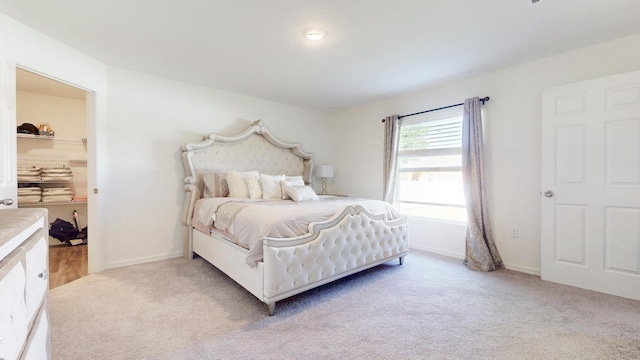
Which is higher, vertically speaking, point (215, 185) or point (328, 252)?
point (215, 185)

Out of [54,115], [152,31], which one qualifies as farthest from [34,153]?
[152,31]

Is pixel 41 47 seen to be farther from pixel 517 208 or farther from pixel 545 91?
pixel 517 208

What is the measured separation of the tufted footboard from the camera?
2.10 meters

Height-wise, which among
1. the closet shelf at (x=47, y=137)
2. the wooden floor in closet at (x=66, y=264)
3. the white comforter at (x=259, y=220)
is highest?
the closet shelf at (x=47, y=137)

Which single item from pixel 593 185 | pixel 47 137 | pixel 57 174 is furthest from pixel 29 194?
pixel 593 185

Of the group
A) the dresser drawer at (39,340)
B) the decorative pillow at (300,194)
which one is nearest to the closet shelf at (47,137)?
the decorative pillow at (300,194)

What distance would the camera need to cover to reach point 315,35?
2.42 m

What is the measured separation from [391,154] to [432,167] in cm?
63

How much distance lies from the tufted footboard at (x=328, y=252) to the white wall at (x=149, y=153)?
Result: 86.3 inches

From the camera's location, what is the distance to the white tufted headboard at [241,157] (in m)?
3.54

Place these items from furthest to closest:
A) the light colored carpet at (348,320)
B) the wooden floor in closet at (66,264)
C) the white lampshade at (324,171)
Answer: the white lampshade at (324,171)
the wooden floor in closet at (66,264)
the light colored carpet at (348,320)

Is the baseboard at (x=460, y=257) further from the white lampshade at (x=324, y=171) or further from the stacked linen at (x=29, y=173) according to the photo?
the stacked linen at (x=29, y=173)

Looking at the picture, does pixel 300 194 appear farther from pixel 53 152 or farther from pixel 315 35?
pixel 53 152

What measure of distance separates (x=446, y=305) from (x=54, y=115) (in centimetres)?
600
